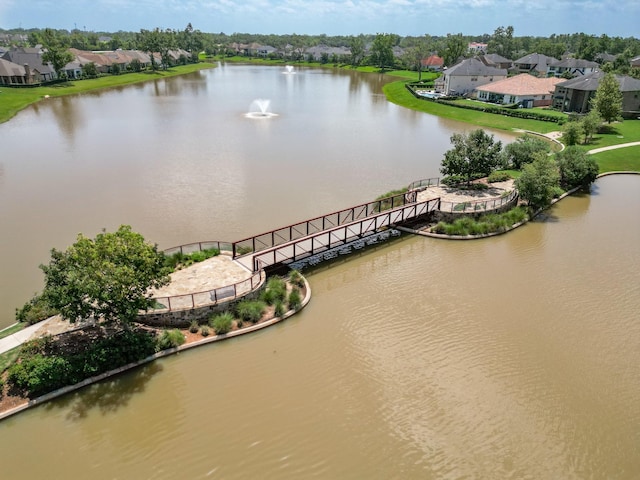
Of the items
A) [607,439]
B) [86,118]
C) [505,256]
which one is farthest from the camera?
[86,118]

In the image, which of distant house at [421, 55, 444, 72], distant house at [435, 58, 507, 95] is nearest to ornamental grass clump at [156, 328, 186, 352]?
distant house at [435, 58, 507, 95]

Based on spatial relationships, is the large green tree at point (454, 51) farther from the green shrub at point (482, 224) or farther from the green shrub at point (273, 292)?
the green shrub at point (273, 292)

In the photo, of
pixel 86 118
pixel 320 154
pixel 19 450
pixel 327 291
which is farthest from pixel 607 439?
pixel 86 118

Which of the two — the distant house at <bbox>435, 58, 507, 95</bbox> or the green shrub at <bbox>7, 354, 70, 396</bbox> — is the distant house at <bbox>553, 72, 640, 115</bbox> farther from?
the green shrub at <bbox>7, 354, 70, 396</bbox>

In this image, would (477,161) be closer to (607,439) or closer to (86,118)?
(607,439)

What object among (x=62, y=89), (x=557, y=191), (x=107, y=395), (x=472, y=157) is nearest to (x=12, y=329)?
(x=107, y=395)
